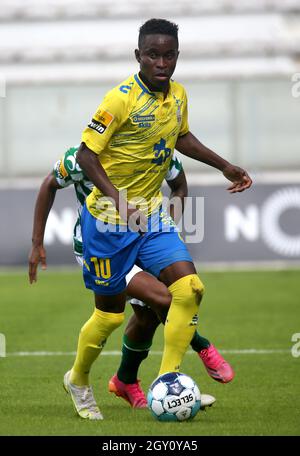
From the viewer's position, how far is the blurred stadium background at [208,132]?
1769 centimetres

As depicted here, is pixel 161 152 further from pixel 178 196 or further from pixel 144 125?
pixel 178 196

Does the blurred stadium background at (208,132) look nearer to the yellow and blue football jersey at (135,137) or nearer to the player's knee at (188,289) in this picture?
the yellow and blue football jersey at (135,137)

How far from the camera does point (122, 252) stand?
6.74m

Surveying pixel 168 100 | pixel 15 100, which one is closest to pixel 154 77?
pixel 168 100

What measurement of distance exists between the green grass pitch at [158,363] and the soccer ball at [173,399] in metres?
0.06

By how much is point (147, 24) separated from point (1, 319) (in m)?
6.20

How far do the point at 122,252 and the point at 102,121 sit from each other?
0.78 meters

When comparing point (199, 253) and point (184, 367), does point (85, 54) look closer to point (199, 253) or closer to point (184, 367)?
point (199, 253)

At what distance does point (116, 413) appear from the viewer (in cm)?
706

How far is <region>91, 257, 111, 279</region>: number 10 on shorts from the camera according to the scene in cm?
674

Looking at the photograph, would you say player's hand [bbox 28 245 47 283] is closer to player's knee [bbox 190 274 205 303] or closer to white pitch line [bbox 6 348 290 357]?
player's knee [bbox 190 274 205 303]

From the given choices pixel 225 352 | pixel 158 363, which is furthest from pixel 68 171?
pixel 225 352

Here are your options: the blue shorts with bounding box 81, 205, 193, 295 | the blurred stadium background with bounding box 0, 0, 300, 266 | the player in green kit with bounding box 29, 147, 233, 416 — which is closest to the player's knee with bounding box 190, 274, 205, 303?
the blue shorts with bounding box 81, 205, 193, 295

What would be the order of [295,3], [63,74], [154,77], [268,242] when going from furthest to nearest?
1. [295,3]
2. [63,74]
3. [268,242]
4. [154,77]
